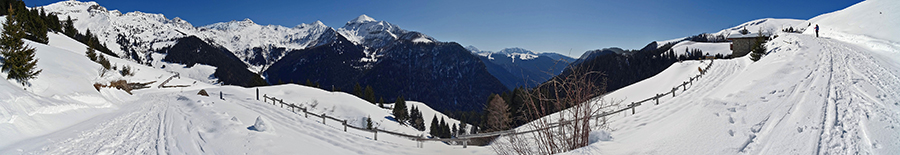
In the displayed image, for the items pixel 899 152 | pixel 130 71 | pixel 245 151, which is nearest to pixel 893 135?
pixel 899 152

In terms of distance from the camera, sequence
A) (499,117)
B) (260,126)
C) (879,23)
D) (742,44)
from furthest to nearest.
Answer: (742,44)
(879,23)
(260,126)
(499,117)

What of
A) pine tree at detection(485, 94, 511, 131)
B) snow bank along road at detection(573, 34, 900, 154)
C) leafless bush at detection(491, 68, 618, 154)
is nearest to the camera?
snow bank along road at detection(573, 34, 900, 154)

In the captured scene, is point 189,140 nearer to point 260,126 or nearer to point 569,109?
point 260,126

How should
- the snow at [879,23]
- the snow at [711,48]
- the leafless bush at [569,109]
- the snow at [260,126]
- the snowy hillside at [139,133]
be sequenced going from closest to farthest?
the leafless bush at [569,109] → the snowy hillside at [139,133] → the snow at [260,126] → the snow at [879,23] → the snow at [711,48]

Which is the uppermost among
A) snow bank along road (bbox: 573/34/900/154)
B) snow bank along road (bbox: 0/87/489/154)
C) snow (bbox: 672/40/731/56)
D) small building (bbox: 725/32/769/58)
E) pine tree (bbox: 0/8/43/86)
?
snow (bbox: 672/40/731/56)

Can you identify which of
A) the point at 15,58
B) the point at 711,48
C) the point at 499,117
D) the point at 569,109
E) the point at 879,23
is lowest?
the point at 499,117

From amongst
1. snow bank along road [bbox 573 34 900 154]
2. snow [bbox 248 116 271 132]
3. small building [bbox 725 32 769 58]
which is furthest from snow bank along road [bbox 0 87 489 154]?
small building [bbox 725 32 769 58]

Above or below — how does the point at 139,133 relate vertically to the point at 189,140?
above

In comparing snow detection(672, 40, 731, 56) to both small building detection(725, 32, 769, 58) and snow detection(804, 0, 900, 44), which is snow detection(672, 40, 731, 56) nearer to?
small building detection(725, 32, 769, 58)

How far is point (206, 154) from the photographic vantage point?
23.9 ft

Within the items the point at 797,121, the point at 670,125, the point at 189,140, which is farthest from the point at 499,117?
the point at 189,140

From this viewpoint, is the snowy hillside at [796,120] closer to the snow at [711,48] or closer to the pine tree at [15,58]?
the pine tree at [15,58]

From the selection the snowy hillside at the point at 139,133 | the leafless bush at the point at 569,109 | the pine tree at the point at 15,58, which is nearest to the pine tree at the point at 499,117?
the leafless bush at the point at 569,109

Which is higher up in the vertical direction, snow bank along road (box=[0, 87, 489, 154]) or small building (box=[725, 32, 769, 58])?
small building (box=[725, 32, 769, 58])
